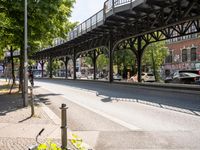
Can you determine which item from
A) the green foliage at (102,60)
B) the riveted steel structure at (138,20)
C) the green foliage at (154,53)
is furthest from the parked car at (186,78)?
the green foliage at (102,60)

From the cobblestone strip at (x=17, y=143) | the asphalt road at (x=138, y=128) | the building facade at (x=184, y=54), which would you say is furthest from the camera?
the building facade at (x=184, y=54)

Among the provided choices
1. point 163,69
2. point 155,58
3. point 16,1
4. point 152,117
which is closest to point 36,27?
point 16,1

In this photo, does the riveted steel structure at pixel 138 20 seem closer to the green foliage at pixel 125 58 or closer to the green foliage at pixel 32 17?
the green foliage at pixel 32 17

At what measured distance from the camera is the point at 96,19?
1471 inches

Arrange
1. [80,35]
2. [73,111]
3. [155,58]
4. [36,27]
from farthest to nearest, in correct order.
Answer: [155,58], [80,35], [36,27], [73,111]

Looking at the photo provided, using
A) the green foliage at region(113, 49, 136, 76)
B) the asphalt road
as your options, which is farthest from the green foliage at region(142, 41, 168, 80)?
the asphalt road

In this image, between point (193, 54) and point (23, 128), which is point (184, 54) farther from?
point (23, 128)

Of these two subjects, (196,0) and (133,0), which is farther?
(133,0)

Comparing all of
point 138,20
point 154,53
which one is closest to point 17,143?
point 138,20

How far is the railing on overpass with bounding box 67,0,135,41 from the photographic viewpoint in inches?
1148

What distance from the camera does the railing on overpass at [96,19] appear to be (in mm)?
29148

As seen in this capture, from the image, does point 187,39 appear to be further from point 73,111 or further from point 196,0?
point 73,111

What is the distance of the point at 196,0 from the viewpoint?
76.0 ft

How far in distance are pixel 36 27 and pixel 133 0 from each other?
9102 mm
